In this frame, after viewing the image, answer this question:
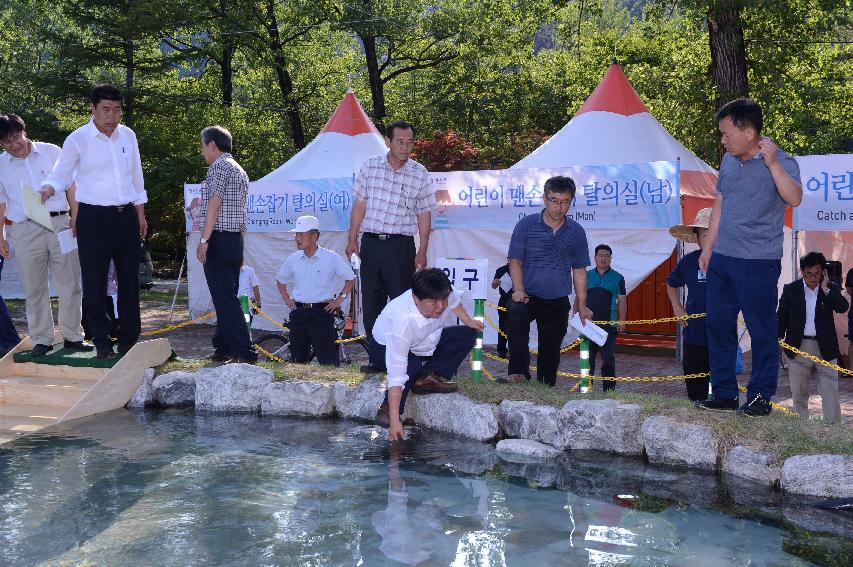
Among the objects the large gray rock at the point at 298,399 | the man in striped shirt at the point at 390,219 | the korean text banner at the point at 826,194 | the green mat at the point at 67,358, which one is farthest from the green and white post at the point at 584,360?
the green mat at the point at 67,358

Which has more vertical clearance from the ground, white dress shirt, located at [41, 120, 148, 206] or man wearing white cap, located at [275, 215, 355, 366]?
white dress shirt, located at [41, 120, 148, 206]

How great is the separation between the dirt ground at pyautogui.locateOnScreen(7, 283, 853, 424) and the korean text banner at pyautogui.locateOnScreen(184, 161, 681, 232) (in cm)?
175

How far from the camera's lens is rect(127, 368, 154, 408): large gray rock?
24.2 feet

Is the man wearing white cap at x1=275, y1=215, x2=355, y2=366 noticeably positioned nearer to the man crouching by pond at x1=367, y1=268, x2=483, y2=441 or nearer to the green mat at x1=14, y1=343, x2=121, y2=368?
the man crouching by pond at x1=367, y1=268, x2=483, y2=441

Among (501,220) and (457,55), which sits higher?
(457,55)

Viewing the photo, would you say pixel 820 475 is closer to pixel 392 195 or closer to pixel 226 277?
pixel 392 195

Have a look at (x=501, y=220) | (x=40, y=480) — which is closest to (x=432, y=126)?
(x=501, y=220)

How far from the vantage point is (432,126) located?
2958 centimetres

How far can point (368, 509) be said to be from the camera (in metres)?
4.77

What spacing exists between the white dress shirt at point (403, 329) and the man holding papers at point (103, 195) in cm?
216

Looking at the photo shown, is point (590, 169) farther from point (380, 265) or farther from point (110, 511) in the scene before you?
point (110, 511)

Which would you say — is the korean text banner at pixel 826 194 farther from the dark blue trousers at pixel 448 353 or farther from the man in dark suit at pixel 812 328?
the dark blue trousers at pixel 448 353

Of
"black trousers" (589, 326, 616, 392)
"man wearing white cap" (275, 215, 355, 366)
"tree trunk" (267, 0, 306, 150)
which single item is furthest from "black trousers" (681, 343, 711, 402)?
"tree trunk" (267, 0, 306, 150)

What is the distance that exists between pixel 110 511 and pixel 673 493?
295 centimetres
